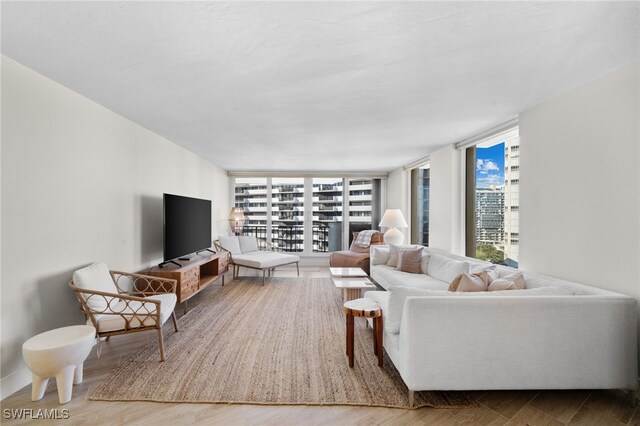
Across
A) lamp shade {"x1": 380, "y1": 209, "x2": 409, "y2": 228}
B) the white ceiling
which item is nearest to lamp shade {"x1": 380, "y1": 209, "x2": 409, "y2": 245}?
lamp shade {"x1": 380, "y1": 209, "x2": 409, "y2": 228}

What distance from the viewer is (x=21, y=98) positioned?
214cm

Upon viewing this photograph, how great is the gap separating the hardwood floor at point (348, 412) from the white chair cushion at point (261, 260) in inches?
134

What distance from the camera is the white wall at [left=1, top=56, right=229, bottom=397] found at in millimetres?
2076

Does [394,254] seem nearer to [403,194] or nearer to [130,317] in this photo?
[403,194]

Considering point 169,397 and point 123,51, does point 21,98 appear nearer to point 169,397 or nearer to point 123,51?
point 123,51

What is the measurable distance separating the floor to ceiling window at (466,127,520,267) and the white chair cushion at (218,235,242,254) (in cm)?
433

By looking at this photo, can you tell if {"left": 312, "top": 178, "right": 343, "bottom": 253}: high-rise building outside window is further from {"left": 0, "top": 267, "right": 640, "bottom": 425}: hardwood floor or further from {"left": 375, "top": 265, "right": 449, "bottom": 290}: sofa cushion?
{"left": 0, "top": 267, "right": 640, "bottom": 425}: hardwood floor

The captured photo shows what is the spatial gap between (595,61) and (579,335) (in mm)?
1871

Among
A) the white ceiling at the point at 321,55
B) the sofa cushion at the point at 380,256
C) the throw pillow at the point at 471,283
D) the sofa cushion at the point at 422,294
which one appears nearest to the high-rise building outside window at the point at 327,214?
the sofa cushion at the point at 380,256

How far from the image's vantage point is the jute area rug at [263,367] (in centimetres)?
207

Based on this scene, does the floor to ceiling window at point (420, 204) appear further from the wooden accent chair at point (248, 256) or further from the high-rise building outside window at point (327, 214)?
the wooden accent chair at point (248, 256)

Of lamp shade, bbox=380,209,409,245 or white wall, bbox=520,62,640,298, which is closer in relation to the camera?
white wall, bbox=520,62,640,298

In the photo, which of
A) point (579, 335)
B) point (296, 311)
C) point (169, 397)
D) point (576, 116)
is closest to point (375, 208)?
point (296, 311)

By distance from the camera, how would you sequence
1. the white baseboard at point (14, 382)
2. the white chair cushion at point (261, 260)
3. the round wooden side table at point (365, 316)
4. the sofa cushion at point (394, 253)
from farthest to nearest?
the white chair cushion at point (261, 260)
the sofa cushion at point (394, 253)
the round wooden side table at point (365, 316)
the white baseboard at point (14, 382)
